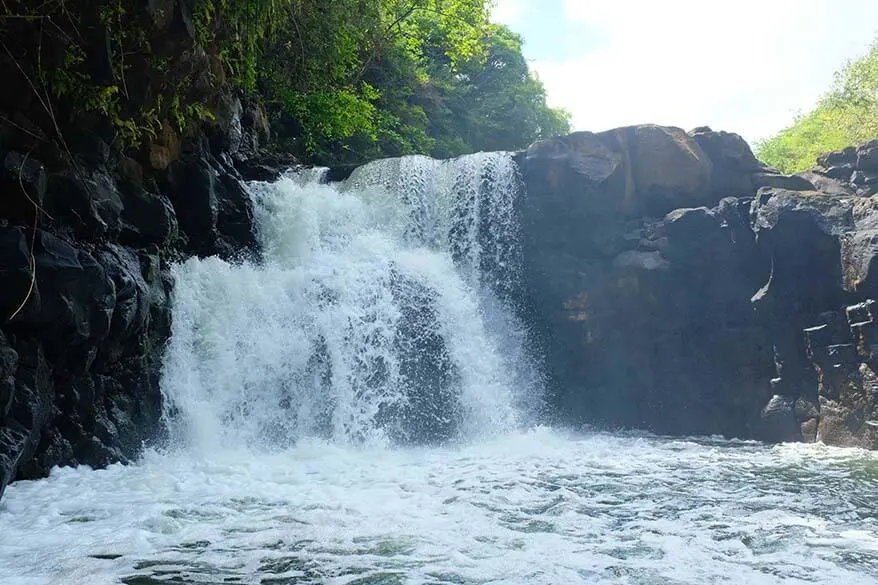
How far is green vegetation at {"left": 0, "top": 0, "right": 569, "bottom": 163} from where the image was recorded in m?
7.75

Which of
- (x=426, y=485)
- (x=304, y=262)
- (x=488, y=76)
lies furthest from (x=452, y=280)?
(x=488, y=76)

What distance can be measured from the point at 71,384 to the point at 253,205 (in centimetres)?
536

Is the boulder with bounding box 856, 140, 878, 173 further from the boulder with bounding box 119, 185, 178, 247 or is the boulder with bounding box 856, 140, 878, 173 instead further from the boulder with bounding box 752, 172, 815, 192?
the boulder with bounding box 119, 185, 178, 247

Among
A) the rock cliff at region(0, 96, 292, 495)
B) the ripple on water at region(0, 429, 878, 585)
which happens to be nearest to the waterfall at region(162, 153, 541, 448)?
the rock cliff at region(0, 96, 292, 495)

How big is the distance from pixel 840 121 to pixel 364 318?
926 inches

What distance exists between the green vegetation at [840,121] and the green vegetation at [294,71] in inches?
406

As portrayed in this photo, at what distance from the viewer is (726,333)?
1320 cm

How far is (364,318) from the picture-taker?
11625 mm

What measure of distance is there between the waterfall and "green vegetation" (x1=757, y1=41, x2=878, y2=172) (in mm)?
17639

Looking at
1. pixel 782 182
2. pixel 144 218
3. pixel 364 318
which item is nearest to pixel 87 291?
pixel 144 218

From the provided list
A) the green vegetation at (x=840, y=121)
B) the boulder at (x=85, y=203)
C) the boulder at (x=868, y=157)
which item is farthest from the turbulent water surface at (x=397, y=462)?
the green vegetation at (x=840, y=121)

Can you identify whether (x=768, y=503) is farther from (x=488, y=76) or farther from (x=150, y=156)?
(x=488, y=76)

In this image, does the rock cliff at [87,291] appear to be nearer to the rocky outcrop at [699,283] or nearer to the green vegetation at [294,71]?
the green vegetation at [294,71]

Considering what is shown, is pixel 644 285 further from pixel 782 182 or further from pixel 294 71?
pixel 294 71
